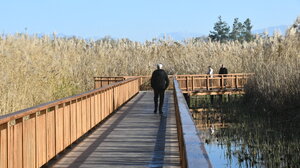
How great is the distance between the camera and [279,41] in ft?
77.8

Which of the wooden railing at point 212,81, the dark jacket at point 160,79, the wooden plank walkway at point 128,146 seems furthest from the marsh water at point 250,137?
the wooden railing at point 212,81

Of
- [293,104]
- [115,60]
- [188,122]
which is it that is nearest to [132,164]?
[188,122]

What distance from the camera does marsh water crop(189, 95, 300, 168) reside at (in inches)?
459

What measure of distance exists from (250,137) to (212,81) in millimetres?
13539

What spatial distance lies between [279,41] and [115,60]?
10.7m

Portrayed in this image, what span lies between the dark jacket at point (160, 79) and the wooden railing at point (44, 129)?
7.27 ft

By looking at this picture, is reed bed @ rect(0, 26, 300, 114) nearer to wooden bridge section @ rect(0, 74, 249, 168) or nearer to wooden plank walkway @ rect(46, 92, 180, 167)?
wooden bridge section @ rect(0, 74, 249, 168)

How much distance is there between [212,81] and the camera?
93.2ft

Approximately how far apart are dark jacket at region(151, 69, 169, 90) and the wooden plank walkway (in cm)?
92

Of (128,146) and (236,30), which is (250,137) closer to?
(128,146)

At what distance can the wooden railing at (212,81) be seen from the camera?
90.5 ft

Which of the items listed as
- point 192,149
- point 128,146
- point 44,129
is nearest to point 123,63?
point 128,146

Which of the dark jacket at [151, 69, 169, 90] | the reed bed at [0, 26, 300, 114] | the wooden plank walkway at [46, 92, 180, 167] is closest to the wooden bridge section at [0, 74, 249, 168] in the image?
the wooden plank walkway at [46, 92, 180, 167]

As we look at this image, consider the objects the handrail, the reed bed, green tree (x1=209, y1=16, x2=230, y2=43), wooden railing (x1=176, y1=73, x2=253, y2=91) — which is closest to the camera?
the handrail
